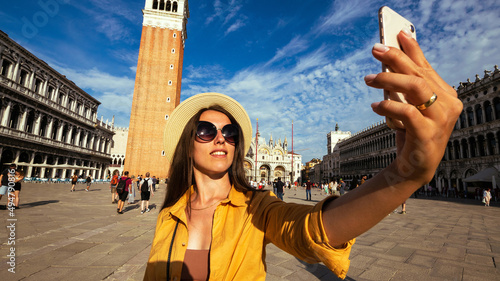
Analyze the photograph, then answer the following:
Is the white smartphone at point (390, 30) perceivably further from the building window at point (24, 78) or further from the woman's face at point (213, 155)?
the building window at point (24, 78)

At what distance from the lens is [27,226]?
536 cm

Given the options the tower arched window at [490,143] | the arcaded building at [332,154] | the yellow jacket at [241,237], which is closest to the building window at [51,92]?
the yellow jacket at [241,237]

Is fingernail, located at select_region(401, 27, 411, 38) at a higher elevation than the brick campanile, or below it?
below

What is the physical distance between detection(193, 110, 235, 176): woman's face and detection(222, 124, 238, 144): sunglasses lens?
0.10ft

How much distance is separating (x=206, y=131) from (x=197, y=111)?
35 centimetres

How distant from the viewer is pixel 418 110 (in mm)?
570

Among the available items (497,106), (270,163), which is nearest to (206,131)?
(497,106)

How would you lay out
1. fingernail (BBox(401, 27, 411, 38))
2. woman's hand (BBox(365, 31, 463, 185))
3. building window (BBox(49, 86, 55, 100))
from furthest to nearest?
building window (BBox(49, 86, 55, 100)), fingernail (BBox(401, 27, 411, 38)), woman's hand (BBox(365, 31, 463, 185))

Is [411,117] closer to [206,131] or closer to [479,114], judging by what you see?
[206,131]

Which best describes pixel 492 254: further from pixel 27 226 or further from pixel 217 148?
pixel 27 226

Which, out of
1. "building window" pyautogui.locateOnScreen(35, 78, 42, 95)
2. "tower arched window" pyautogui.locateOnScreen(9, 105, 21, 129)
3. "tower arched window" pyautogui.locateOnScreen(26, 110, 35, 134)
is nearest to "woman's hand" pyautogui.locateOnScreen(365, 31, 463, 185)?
"tower arched window" pyautogui.locateOnScreen(9, 105, 21, 129)

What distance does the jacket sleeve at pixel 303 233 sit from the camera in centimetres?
85

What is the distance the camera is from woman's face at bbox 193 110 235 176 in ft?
4.98

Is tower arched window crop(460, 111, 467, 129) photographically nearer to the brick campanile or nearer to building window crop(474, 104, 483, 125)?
building window crop(474, 104, 483, 125)
